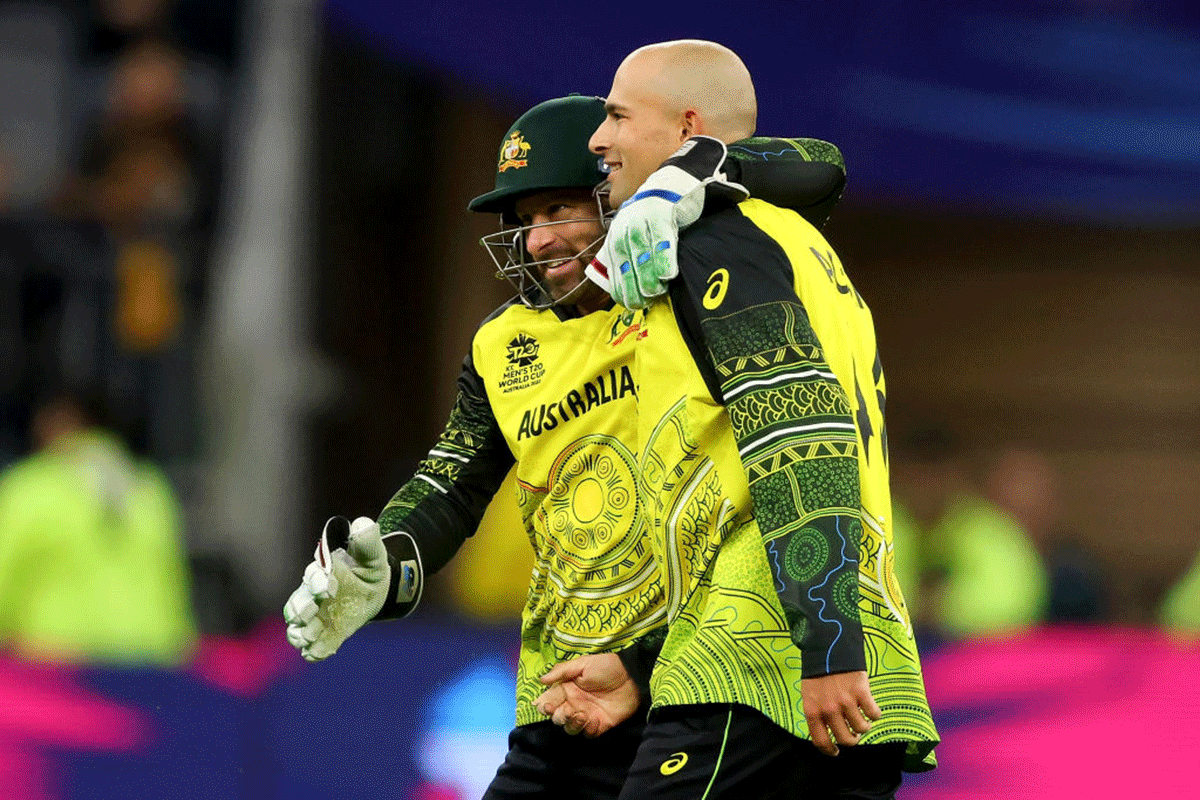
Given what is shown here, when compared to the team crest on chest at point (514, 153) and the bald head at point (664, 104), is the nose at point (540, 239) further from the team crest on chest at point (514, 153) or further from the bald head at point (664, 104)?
the bald head at point (664, 104)

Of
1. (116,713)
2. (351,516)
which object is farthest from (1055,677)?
(351,516)

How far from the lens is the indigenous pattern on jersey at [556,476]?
11.8 feet

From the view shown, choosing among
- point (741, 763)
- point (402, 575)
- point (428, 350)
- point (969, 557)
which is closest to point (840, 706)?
point (741, 763)

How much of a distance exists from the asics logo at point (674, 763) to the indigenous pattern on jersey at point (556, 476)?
54cm

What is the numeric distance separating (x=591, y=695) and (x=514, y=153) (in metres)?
1.12

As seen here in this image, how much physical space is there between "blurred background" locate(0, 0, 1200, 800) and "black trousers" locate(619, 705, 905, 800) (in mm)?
2902

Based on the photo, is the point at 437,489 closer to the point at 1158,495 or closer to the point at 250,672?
the point at 250,672

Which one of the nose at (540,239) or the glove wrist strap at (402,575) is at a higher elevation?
the nose at (540,239)

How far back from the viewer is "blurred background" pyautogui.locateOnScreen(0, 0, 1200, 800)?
6145mm

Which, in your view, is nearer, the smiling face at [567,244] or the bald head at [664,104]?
the bald head at [664,104]

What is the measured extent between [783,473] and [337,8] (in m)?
6.49

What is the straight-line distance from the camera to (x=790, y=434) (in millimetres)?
2922

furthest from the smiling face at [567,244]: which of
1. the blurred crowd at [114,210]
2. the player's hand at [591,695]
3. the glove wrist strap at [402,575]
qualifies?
the blurred crowd at [114,210]

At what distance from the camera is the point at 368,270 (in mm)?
12961
